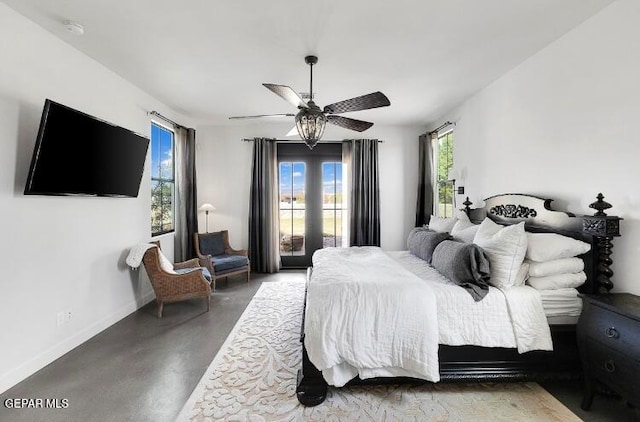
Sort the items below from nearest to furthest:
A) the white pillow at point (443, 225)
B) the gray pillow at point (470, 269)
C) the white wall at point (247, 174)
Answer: the gray pillow at point (470, 269), the white pillow at point (443, 225), the white wall at point (247, 174)

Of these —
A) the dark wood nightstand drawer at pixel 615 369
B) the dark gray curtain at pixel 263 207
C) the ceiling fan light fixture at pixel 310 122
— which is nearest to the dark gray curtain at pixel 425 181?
the dark gray curtain at pixel 263 207

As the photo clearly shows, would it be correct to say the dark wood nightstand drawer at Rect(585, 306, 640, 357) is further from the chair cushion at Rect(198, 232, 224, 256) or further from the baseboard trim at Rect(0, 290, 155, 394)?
the chair cushion at Rect(198, 232, 224, 256)

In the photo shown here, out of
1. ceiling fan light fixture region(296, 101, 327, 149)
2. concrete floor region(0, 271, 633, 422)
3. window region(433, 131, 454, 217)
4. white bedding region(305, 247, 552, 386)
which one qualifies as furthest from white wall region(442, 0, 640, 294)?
ceiling fan light fixture region(296, 101, 327, 149)

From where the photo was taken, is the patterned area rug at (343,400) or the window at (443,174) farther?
the window at (443,174)

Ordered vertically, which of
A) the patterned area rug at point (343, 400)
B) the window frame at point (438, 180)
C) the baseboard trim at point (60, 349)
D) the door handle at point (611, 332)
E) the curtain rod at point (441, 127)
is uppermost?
the curtain rod at point (441, 127)

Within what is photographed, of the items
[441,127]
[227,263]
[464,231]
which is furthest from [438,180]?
[227,263]

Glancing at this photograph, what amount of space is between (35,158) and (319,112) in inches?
94.1

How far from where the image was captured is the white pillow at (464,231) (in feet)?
10.4

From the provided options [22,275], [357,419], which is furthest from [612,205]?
[22,275]

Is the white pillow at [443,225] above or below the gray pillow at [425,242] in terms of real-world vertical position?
above

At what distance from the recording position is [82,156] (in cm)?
285

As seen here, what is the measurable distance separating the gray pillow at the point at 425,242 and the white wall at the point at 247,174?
7.05ft

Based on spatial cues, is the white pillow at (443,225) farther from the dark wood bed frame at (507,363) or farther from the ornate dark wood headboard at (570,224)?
the dark wood bed frame at (507,363)

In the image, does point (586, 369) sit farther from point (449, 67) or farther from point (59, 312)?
point (59, 312)
